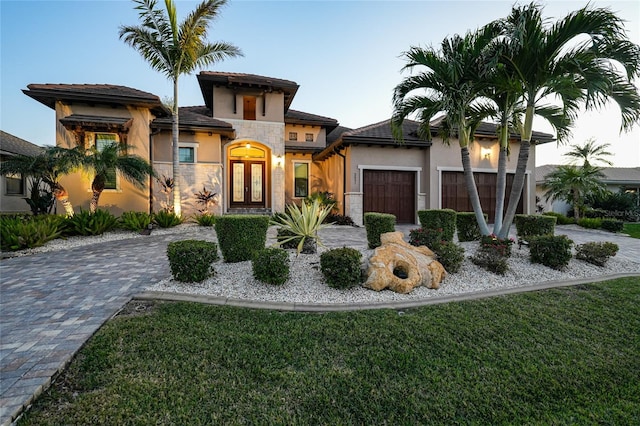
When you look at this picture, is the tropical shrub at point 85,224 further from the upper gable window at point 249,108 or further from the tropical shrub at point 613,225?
the tropical shrub at point 613,225

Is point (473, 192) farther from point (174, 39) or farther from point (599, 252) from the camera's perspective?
point (174, 39)

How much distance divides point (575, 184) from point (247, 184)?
17592 mm

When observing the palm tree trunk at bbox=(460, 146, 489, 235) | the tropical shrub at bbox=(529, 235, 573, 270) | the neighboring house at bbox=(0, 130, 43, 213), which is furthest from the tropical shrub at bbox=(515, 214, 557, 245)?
the neighboring house at bbox=(0, 130, 43, 213)

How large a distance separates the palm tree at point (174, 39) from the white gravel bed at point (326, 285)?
8.16 metres

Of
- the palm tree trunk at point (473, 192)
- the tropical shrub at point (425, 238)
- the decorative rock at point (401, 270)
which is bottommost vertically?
the decorative rock at point (401, 270)

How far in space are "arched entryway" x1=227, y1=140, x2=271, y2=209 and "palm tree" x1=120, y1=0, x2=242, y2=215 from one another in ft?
13.9

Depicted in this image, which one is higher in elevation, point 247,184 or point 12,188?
point 247,184

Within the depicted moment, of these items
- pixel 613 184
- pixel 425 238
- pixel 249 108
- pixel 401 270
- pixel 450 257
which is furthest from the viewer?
pixel 613 184

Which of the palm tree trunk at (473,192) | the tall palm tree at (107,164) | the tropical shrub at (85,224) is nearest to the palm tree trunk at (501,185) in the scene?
the palm tree trunk at (473,192)

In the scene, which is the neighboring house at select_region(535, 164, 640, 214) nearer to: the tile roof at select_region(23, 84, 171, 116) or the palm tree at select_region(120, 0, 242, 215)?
the palm tree at select_region(120, 0, 242, 215)

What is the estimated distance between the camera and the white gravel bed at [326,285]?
14.1 ft

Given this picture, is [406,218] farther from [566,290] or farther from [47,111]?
[47,111]

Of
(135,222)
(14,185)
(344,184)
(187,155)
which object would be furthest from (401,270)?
(14,185)

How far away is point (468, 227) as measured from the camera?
814cm
